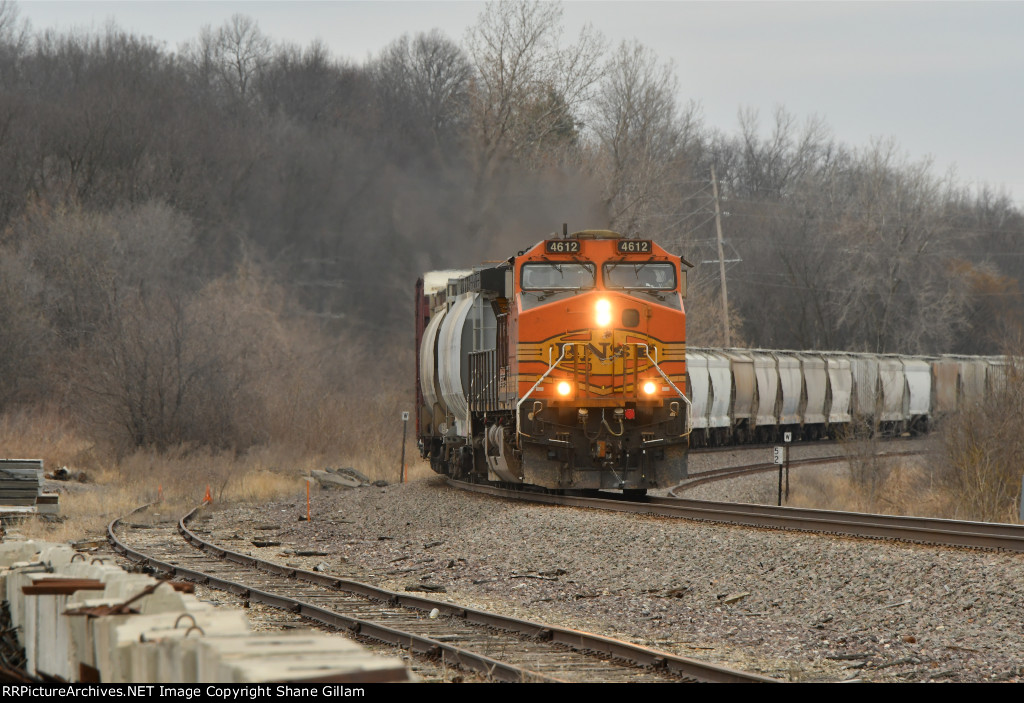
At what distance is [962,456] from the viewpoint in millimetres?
19609

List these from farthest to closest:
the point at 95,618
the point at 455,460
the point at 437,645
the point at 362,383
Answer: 1. the point at 362,383
2. the point at 455,460
3. the point at 437,645
4. the point at 95,618

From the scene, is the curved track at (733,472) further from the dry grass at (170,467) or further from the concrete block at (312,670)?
the concrete block at (312,670)

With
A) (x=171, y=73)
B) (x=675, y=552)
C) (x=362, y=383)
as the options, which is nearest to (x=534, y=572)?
(x=675, y=552)

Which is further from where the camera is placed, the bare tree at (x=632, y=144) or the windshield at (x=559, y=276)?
the bare tree at (x=632, y=144)

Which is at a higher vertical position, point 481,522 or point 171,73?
point 171,73

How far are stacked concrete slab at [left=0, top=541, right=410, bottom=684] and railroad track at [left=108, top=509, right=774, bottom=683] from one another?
2.90 metres

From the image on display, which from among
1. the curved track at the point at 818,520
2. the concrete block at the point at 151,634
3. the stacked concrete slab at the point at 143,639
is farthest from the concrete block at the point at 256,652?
the curved track at the point at 818,520

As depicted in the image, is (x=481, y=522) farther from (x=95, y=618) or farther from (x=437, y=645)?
(x=95, y=618)

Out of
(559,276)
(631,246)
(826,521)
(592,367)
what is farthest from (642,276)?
(826,521)

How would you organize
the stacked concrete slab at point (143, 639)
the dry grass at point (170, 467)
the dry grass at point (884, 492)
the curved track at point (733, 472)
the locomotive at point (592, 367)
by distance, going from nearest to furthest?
the stacked concrete slab at point (143, 639) → the locomotive at point (592, 367) → the dry grass at point (884, 492) → the dry grass at point (170, 467) → the curved track at point (733, 472)

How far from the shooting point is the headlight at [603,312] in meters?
17.1

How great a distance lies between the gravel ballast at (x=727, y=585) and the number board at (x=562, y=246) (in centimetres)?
401

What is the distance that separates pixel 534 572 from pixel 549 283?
19.6ft
